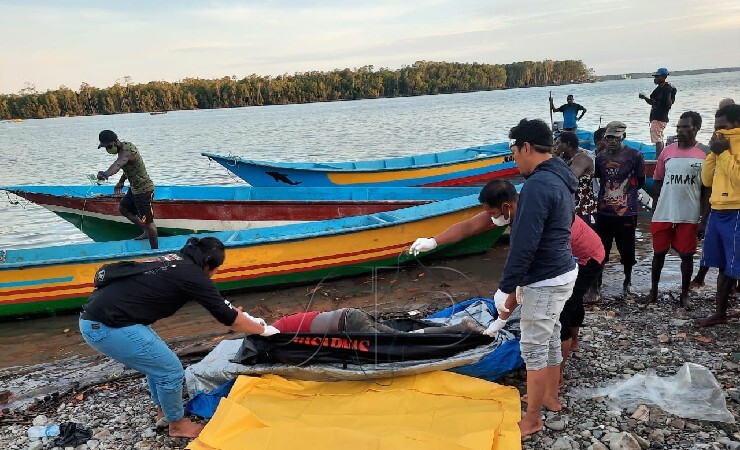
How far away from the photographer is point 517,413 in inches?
146

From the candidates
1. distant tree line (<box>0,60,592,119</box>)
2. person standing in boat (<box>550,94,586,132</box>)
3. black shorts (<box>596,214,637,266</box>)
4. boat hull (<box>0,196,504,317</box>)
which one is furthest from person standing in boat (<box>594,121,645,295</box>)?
distant tree line (<box>0,60,592,119</box>)

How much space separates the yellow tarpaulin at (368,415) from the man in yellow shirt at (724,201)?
263cm

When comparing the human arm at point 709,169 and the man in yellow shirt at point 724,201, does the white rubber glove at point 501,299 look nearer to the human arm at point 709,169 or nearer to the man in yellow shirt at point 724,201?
the man in yellow shirt at point 724,201

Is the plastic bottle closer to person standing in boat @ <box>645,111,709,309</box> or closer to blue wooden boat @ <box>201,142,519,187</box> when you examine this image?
person standing in boat @ <box>645,111,709,309</box>

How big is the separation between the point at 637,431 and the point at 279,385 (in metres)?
2.66

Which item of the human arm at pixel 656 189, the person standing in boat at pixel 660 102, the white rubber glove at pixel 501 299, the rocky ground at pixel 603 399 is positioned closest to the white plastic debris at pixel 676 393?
the rocky ground at pixel 603 399

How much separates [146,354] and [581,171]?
178 inches

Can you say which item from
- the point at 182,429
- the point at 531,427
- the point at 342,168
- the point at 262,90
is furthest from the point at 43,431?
the point at 262,90

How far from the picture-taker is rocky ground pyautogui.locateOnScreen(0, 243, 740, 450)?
352 cm

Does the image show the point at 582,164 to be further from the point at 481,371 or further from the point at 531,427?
the point at 531,427

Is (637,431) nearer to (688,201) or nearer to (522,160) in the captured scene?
(522,160)

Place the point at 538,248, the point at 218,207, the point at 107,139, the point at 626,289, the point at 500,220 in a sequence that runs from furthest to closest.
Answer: the point at 218,207, the point at 107,139, the point at 626,289, the point at 500,220, the point at 538,248

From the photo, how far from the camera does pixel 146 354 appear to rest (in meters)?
3.69

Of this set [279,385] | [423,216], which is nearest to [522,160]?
[279,385]
